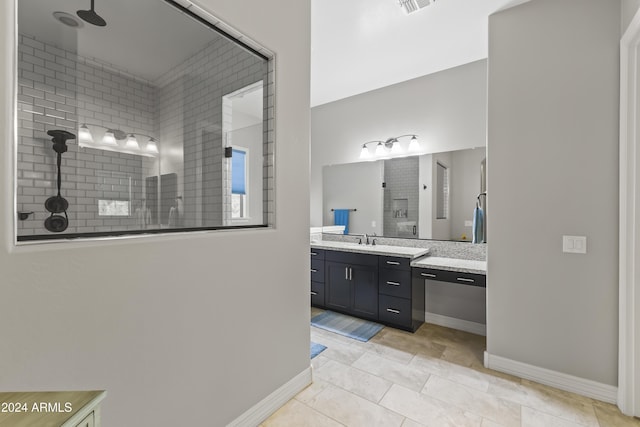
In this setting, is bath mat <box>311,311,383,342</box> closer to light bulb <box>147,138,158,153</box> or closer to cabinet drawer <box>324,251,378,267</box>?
cabinet drawer <box>324,251,378,267</box>

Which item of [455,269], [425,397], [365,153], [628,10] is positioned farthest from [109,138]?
[628,10]

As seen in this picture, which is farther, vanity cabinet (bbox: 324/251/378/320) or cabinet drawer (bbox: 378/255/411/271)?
vanity cabinet (bbox: 324/251/378/320)

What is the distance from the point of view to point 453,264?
2848 mm

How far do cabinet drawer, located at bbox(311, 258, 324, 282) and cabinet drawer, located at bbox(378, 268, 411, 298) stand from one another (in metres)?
0.81

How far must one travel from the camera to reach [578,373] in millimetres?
2086

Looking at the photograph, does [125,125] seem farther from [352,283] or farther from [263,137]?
[352,283]

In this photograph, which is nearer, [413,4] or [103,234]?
[103,234]

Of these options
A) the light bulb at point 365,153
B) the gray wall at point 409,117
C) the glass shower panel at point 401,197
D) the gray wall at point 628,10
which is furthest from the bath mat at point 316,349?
the gray wall at point 628,10

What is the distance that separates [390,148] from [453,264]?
65.8 inches

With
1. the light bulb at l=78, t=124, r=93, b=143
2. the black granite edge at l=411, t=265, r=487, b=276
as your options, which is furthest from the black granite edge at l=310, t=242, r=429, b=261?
the light bulb at l=78, t=124, r=93, b=143

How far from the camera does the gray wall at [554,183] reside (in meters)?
1.99

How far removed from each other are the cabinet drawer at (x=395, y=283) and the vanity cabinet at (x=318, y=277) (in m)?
0.81

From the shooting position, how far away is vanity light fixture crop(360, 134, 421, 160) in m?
3.56

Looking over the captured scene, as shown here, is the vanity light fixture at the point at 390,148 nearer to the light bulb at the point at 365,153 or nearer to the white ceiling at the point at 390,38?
the light bulb at the point at 365,153
